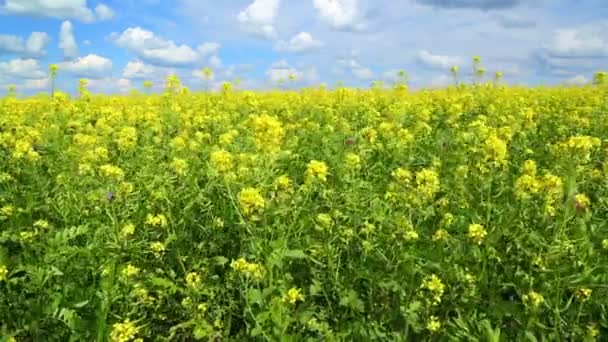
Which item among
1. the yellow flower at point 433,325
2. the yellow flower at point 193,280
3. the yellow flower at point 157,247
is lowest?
the yellow flower at point 433,325

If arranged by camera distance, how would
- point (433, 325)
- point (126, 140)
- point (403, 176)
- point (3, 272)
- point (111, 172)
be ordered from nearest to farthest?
point (433, 325) < point (3, 272) < point (403, 176) < point (111, 172) < point (126, 140)

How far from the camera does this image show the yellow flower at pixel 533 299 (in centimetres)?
287

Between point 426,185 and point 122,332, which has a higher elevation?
point 426,185

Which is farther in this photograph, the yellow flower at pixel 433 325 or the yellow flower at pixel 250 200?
the yellow flower at pixel 250 200

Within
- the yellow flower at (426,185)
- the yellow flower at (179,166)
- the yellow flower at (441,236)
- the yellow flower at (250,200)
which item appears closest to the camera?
the yellow flower at (250,200)

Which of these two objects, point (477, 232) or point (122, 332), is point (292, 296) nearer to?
point (122, 332)

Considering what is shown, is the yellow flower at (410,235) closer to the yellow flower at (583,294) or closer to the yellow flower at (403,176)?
the yellow flower at (403,176)

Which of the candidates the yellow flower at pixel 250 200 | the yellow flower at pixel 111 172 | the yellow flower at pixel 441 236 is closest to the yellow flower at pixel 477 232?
the yellow flower at pixel 441 236

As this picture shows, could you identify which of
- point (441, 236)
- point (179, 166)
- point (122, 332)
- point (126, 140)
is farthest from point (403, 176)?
point (126, 140)

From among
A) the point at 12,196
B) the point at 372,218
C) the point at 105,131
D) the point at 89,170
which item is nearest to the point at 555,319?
the point at 372,218

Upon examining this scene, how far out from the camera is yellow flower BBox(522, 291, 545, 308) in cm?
287

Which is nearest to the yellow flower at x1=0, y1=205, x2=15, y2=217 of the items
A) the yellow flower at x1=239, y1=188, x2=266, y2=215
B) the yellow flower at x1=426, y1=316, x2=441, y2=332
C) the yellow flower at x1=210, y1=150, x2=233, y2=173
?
the yellow flower at x1=210, y1=150, x2=233, y2=173

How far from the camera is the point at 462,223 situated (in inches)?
138

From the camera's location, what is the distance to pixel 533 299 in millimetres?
2910
